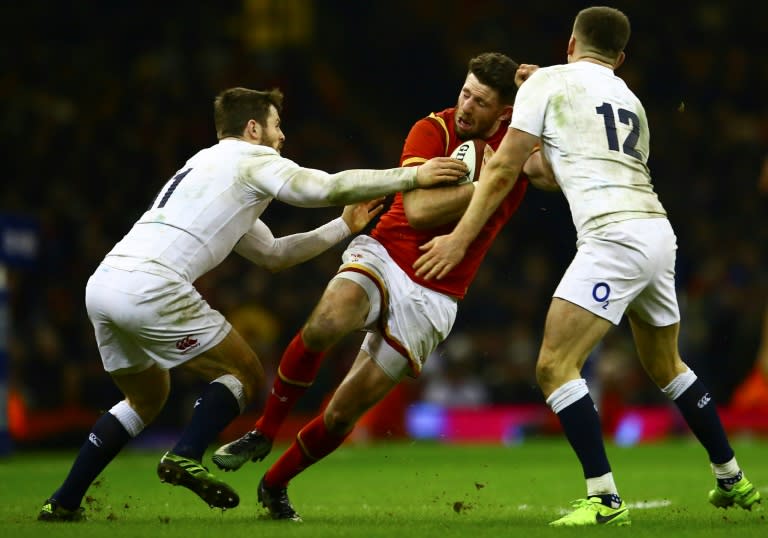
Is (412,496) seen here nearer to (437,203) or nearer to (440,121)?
(437,203)

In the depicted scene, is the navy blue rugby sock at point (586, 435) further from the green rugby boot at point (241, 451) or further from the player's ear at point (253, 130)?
the player's ear at point (253, 130)

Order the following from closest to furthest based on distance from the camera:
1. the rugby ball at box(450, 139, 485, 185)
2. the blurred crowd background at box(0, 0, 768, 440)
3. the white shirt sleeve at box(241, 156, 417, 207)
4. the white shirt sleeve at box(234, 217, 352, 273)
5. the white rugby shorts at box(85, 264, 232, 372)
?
the white rugby shorts at box(85, 264, 232, 372)
the white shirt sleeve at box(241, 156, 417, 207)
the rugby ball at box(450, 139, 485, 185)
the white shirt sleeve at box(234, 217, 352, 273)
the blurred crowd background at box(0, 0, 768, 440)

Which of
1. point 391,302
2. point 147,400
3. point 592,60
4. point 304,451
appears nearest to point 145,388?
point 147,400

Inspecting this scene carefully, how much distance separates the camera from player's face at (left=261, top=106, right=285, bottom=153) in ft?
22.0

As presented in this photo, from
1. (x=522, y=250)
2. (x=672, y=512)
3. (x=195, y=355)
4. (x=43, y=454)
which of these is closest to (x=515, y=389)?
(x=522, y=250)

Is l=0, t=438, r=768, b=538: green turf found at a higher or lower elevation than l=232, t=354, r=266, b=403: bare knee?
lower

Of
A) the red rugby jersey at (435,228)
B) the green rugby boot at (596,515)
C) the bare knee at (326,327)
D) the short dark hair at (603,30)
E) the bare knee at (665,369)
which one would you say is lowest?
the green rugby boot at (596,515)

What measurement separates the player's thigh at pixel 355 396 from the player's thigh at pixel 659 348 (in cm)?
126

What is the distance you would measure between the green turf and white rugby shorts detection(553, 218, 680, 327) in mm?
1001

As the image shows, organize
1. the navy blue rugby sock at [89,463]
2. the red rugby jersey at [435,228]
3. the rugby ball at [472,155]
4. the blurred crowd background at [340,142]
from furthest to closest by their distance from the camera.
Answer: the blurred crowd background at [340,142]
the red rugby jersey at [435,228]
the rugby ball at [472,155]
the navy blue rugby sock at [89,463]

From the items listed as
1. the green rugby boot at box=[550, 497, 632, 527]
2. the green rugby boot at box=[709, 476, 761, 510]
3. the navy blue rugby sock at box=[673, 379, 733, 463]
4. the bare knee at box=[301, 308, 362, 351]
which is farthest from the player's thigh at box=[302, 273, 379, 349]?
the green rugby boot at box=[709, 476, 761, 510]

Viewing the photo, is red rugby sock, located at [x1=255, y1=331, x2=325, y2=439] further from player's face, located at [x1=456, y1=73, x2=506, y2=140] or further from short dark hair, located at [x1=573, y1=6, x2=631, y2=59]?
short dark hair, located at [x1=573, y1=6, x2=631, y2=59]

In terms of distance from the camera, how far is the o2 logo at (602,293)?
584 centimetres

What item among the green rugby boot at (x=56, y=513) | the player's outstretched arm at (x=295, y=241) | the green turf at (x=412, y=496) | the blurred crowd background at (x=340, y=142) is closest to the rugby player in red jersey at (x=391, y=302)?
the player's outstretched arm at (x=295, y=241)
